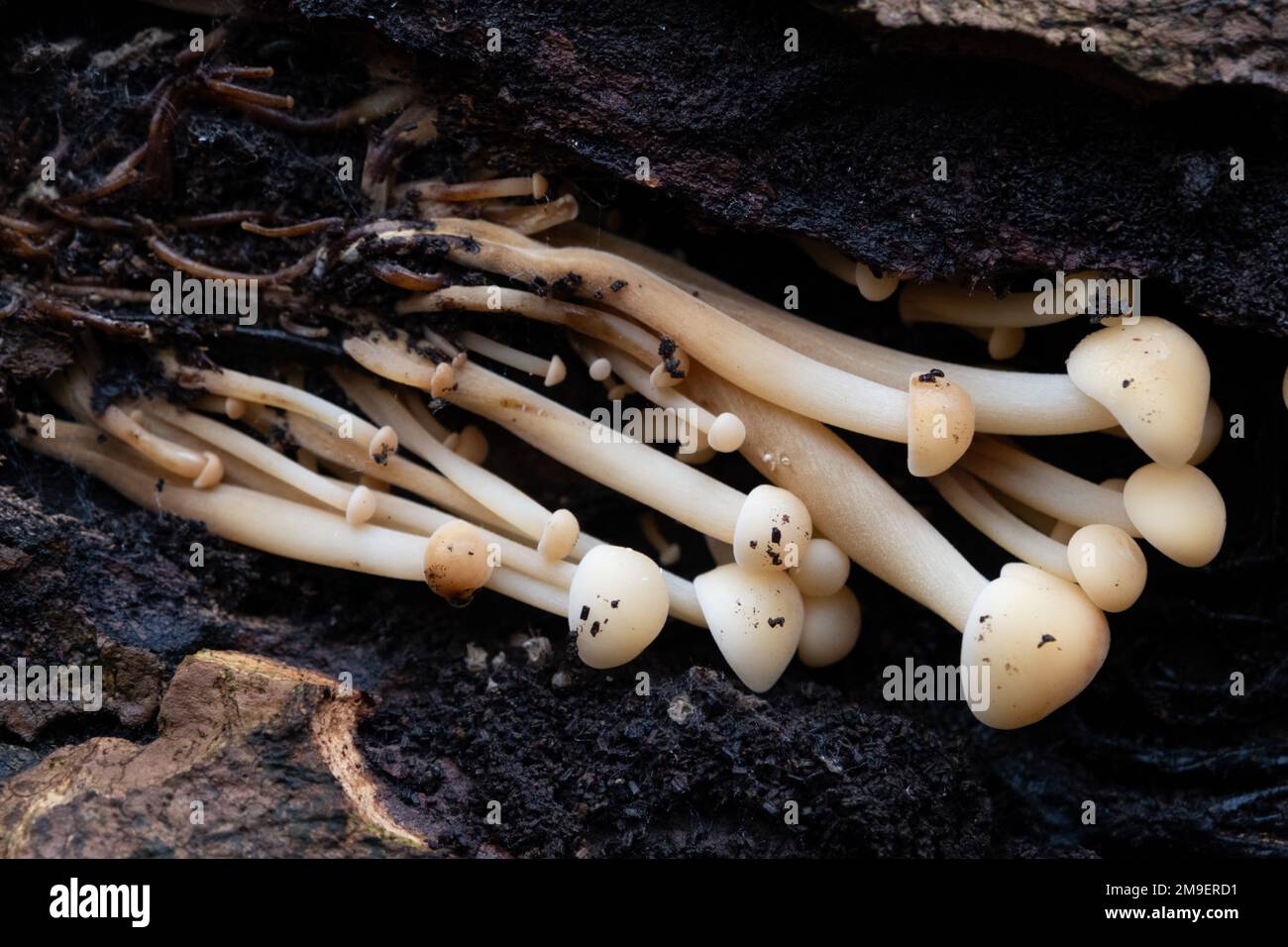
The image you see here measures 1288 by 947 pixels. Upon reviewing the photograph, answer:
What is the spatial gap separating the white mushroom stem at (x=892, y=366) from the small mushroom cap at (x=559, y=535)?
31.9 inches

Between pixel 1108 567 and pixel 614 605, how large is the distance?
1294 mm

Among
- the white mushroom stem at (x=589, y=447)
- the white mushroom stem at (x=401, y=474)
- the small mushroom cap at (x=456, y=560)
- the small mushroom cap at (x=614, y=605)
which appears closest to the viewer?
the small mushroom cap at (x=614, y=605)

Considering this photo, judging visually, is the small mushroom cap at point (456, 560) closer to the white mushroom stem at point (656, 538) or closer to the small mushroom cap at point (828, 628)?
the white mushroom stem at point (656, 538)

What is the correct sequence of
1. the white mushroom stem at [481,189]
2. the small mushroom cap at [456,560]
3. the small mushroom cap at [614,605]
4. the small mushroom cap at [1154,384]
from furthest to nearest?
the white mushroom stem at [481,189], the small mushroom cap at [456,560], the small mushroom cap at [614,605], the small mushroom cap at [1154,384]

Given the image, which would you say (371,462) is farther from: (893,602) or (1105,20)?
(1105,20)

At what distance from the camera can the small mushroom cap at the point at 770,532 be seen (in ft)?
9.80

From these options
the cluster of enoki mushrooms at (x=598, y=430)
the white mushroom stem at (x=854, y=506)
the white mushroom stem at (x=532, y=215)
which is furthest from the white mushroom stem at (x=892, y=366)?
the white mushroom stem at (x=854, y=506)

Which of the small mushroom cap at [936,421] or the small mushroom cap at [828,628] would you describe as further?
the small mushroom cap at [828,628]

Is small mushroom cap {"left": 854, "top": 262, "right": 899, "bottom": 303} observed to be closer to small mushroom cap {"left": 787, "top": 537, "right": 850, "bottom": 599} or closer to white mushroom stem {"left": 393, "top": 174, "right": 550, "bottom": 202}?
small mushroom cap {"left": 787, "top": 537, "right": 850, "bottom": 599}

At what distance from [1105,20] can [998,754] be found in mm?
2181

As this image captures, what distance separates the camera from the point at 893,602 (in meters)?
3.70

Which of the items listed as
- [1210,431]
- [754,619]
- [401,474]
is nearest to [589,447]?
[401,474]
